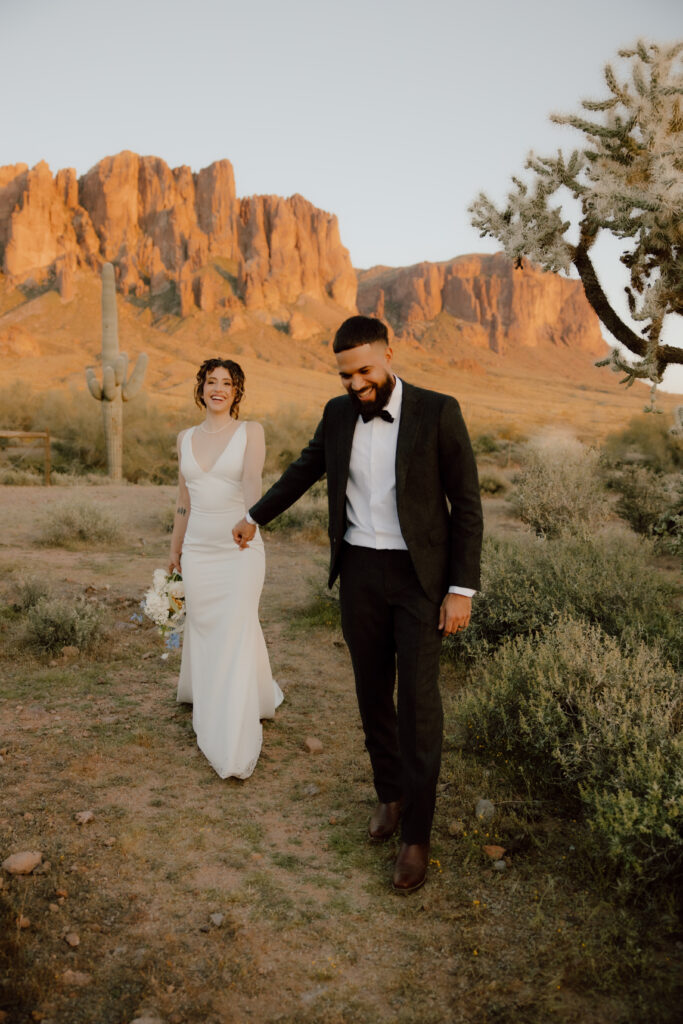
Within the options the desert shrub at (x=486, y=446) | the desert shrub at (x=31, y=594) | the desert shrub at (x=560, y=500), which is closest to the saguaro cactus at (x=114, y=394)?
the desert shrub at (x=560, y=500)

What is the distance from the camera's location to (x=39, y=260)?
76250 mm

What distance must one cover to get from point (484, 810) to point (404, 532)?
1.52 m

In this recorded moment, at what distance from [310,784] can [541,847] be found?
123 cm

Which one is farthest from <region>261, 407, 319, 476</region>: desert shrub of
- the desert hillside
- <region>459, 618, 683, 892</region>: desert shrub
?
the desert hillside

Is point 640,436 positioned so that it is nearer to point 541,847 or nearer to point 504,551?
point 504,551

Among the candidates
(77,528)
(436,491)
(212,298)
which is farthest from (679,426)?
(212,298)

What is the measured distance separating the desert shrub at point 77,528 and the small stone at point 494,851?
756cm

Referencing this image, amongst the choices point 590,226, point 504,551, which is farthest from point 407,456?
point 590,226

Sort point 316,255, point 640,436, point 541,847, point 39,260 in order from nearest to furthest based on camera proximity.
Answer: point 541,847, point 640,436, point 39,260, point 316,255

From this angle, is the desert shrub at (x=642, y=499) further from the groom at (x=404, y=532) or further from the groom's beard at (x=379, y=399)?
the groom's beard at (x=379, y=399)

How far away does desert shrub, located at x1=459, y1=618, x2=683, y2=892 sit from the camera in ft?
9.07

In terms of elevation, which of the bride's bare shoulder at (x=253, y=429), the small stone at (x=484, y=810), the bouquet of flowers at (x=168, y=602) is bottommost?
the small stone at (x=484, y=810)

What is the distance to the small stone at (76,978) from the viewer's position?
2383mm

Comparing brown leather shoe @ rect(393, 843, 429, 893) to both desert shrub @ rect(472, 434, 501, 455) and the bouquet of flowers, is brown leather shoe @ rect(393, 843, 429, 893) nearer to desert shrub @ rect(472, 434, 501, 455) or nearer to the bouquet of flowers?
the bouquet of flowers
